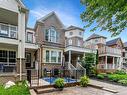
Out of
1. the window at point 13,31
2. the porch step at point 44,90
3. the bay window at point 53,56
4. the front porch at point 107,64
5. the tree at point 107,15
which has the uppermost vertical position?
the window at point 13,31

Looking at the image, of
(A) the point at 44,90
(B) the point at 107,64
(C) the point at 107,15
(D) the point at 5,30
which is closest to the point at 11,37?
(D) the point at 5,30

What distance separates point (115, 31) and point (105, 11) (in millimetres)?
1265

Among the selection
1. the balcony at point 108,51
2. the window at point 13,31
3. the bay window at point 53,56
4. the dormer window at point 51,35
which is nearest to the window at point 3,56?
the window at point 13,31

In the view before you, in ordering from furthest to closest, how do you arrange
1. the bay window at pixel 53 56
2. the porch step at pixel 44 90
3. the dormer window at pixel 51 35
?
the dormer window at pixel 51 35 < the bay window at pixel 53 56 < the porch step at pixel 44 90

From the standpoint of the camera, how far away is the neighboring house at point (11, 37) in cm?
1134

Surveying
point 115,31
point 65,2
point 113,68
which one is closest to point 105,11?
point 115,31

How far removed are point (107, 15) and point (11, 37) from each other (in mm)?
10151

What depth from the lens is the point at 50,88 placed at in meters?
11.0

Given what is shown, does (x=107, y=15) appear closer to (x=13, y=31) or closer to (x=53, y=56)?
(x=13, y=31)

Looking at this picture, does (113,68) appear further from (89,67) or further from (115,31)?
(115,31)

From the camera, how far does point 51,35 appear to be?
19.0 meters

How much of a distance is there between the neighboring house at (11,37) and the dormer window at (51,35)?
201 inches

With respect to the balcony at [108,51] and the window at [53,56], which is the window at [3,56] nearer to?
the window at [53,56]

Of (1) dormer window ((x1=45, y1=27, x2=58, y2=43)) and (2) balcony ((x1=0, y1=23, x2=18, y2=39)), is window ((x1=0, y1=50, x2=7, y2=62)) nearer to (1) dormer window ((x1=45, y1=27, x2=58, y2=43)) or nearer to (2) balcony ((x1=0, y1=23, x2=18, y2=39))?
(2) balcony ((x1=0, y1=23, x2=18, y2=39))
